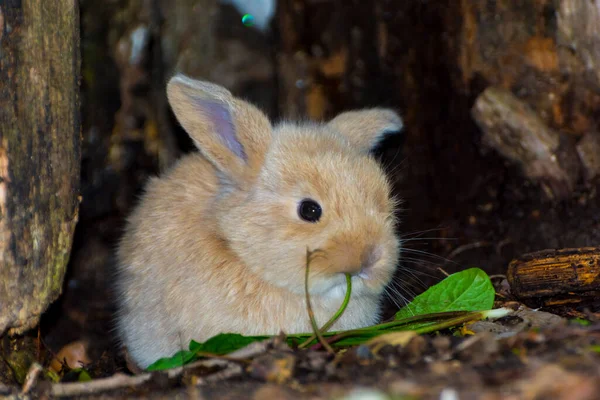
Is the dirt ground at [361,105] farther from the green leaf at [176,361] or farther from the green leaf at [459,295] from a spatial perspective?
the green leaf at [176,361]

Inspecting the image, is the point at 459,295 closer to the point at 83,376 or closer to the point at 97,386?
the point at 97,386

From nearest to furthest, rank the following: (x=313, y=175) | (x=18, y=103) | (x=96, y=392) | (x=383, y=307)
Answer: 1. (x=96, y=392)
2. (x=18, y=103)
3. (x=313, y=175)
4. (x=383, y=307)

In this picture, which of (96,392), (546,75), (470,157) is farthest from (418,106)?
(96,392)

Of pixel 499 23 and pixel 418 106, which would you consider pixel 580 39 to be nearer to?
pixel 499 23

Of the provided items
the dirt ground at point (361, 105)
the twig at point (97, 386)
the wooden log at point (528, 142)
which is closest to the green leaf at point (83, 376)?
Result: the dirt ground at point (361, 105)

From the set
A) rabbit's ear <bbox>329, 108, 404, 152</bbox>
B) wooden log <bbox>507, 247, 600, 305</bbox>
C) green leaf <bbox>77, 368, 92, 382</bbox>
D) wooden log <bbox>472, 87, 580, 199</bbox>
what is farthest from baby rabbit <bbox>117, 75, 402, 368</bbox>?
wooden log <bbox>472, 87, 580, 199</bbox>

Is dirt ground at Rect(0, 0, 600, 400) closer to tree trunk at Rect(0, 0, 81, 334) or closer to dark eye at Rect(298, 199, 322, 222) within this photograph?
tree trunk at Rect(0, 0, 81, 334)

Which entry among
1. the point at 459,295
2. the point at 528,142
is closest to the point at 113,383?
the point at 459,295
